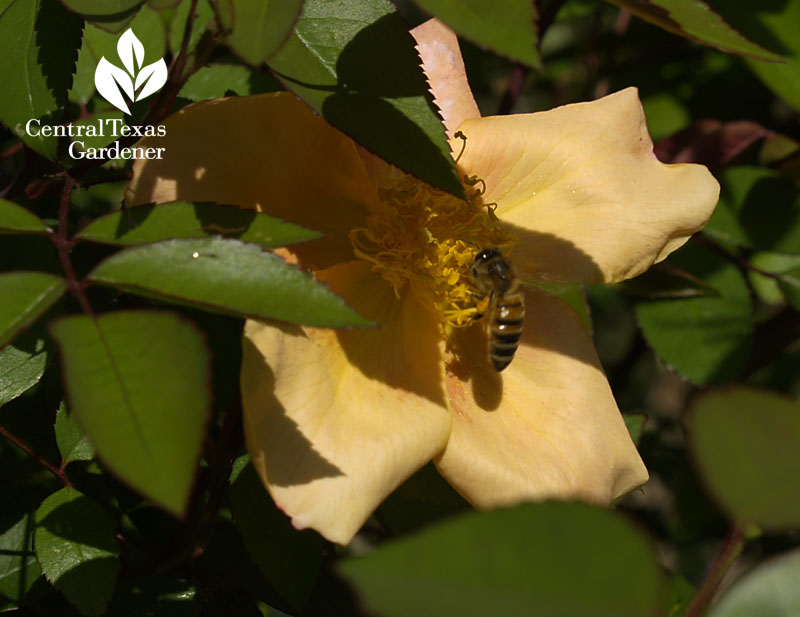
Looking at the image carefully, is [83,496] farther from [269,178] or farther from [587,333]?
[587,333]

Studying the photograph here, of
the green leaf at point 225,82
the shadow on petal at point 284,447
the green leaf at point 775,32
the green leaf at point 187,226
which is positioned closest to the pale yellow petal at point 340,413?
the shadow on petal at point 284,447

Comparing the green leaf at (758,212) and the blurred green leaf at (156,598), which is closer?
the blurred green leaf at (156,598)

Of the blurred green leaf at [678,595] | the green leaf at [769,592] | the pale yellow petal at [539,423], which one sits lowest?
the blurred green leaf at [678,595]

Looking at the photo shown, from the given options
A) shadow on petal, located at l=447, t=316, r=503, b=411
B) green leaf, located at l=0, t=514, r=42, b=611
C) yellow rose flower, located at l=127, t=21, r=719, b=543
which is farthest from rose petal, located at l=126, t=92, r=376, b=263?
green leaf, located at l=0, t=514, r=42, b=611

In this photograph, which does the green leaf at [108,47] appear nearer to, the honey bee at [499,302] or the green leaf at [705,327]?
the honey bee at [499,302]

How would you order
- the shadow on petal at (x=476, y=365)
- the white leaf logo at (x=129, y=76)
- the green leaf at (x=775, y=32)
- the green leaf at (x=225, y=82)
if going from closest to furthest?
the white leaf logo at (x=129, y=76), the shadow on petal at (x=476, y=365), the green leaf at (x=225, y=82), the green leaf at (x=775, y=32)

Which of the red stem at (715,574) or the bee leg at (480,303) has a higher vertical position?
the red stem at (715,574)

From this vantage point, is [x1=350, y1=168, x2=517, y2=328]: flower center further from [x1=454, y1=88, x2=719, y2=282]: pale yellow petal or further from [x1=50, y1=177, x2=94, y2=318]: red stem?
[x1=50, y1=177, x2=94, y2=318]: red stem
